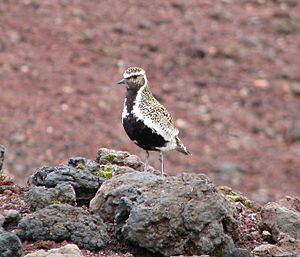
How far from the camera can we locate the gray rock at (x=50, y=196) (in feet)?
33.0

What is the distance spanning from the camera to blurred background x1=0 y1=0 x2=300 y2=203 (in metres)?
21.7

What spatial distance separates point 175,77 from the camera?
2473cm

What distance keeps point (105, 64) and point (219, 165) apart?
4532mm

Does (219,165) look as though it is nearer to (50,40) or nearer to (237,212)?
(50,40)

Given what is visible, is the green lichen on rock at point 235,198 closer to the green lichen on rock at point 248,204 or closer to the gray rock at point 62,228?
the green lichen on rock at point 248,204

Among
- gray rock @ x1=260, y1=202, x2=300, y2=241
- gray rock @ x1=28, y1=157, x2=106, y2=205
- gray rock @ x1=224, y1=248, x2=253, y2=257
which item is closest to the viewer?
gray rock @ x1=224, y1=248, x2=253, y2=257

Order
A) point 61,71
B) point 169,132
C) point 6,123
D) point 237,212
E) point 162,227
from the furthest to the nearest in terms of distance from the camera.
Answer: point 61,71, point 6,123, point 169,132, point 237,212, point 162,227

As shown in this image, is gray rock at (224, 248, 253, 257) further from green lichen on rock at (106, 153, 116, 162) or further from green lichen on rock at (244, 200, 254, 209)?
green lichen on rock at (106, 153, 116, 162)

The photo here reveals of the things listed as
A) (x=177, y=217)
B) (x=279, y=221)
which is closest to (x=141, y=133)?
(x=279, y=221)

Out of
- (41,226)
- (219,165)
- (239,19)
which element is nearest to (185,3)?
(239,19)

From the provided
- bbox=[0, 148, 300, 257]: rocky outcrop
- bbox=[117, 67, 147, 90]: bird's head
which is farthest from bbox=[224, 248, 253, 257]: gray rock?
bbox=[117, 67, 147, 90]: bird's head

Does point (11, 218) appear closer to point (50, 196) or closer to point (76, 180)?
point (50, 196)

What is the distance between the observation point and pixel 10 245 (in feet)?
29.2

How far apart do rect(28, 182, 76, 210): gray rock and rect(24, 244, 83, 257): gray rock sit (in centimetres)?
116
